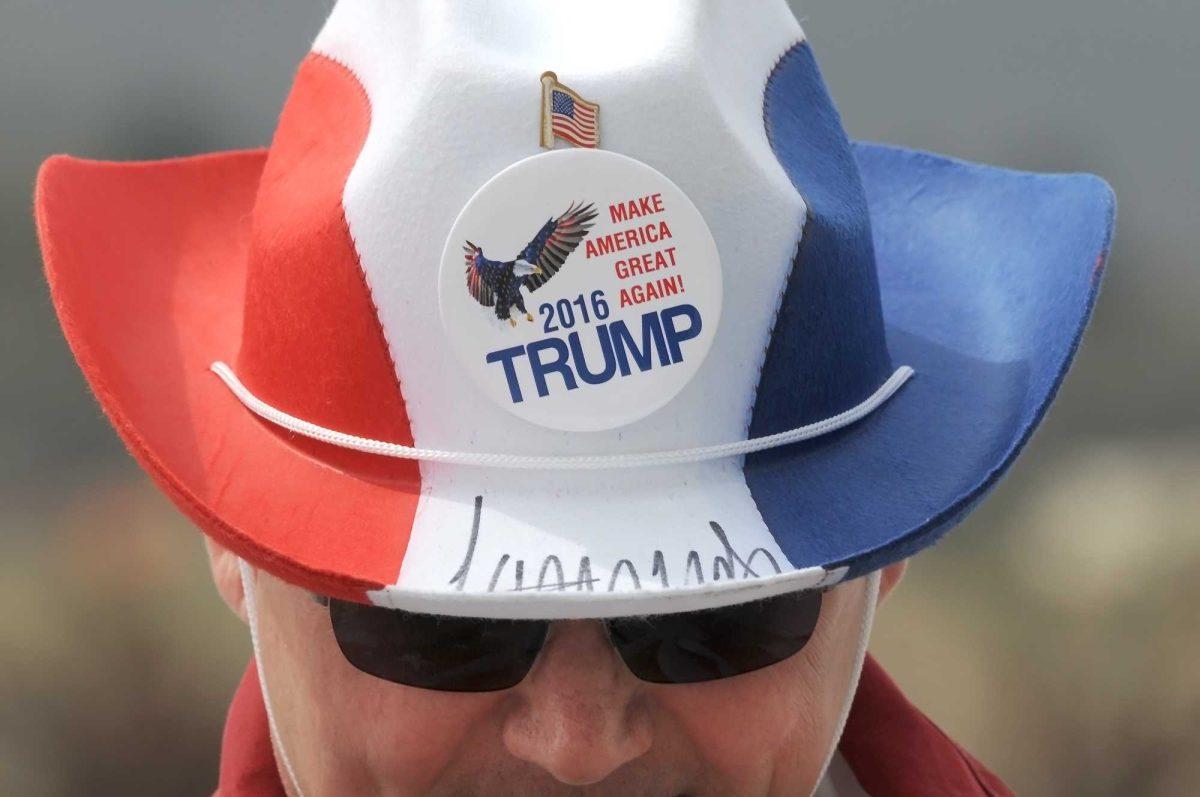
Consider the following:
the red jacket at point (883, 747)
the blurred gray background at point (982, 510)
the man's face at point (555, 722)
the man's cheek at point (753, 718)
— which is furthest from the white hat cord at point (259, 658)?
the blurred gray background at point (982, 510)

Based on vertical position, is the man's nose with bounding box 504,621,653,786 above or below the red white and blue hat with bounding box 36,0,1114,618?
below

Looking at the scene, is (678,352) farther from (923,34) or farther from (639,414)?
(923,34)

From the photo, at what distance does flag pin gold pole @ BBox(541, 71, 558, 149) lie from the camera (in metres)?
1.13

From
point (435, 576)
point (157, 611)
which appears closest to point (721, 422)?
point (435, 576)

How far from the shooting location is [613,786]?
131 centimetres

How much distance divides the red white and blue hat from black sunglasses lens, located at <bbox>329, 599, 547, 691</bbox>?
103mm

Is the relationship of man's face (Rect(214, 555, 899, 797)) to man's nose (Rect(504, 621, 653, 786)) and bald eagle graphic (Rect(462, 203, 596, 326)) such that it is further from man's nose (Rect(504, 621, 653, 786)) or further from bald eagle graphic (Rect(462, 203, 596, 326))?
bald eagle graphic (Rect(462, 203, 596, 326))

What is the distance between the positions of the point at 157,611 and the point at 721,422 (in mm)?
2335

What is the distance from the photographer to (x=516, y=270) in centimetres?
112
